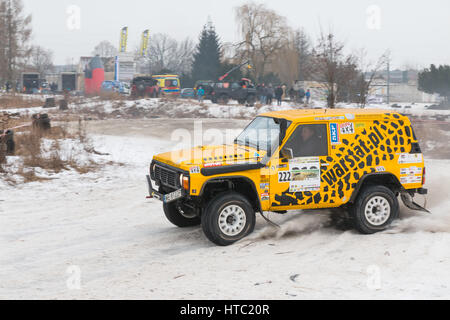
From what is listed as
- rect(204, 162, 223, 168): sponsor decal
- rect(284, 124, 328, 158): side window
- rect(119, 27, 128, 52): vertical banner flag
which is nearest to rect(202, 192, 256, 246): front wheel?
rect(204, 162, 223, 168): sponsor decal

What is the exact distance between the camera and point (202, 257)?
7.46 m

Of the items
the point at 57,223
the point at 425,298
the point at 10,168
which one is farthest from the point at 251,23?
the point at 425,298

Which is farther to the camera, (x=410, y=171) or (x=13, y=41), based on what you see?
(x=13, y=41)

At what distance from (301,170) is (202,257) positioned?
→ 2.03 m

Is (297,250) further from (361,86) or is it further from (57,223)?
(361,86)

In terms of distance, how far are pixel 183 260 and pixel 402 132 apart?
4.11 metres

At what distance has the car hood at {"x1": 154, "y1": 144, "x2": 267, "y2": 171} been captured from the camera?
7.73 metres

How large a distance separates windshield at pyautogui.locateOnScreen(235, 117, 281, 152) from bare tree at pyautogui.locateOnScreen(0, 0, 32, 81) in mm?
56116

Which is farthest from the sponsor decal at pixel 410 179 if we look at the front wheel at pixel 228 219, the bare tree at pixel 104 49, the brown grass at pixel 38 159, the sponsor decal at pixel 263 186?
the bare tree at pixel 104 49

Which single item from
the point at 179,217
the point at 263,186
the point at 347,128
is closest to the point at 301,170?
the point at 263,186

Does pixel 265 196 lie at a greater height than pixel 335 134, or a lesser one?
lesser

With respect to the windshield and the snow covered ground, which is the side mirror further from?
the snow covered ground

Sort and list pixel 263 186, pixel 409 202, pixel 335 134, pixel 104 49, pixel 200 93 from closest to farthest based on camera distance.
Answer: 1. pixel 263 186
2. pixel 335 134
3. pixel 409 202
4. pixel 200 93
5. pixel 104 49

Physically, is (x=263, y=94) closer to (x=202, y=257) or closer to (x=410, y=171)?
(x=410, y=171)
